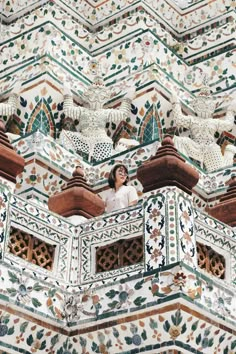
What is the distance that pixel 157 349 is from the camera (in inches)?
312

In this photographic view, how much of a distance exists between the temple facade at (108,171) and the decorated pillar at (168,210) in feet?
0.04

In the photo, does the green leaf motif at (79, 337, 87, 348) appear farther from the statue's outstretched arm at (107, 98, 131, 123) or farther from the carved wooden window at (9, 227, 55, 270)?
the statue's outstretched arm at (107, 98, 131, 123)

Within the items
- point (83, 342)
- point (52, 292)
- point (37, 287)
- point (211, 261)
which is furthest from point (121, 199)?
point (83, 342)

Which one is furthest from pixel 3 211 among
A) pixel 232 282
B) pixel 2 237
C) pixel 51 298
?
pixel 232 282

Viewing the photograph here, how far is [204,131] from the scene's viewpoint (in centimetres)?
1419

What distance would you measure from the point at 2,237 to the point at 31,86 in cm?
608

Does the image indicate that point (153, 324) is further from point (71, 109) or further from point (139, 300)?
point (71, 109)

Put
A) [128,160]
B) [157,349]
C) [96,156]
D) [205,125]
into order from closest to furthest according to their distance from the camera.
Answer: [157,349], [128,160], [96,156], [205,125]

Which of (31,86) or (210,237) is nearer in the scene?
(210,237)

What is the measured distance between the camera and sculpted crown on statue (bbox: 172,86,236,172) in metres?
13.6

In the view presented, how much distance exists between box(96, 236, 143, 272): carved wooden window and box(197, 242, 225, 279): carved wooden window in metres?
0.57

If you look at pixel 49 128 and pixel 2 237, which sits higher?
pixel 49 128

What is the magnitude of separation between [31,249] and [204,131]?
20.1 feet

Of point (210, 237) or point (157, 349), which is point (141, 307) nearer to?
point (157, 349)
